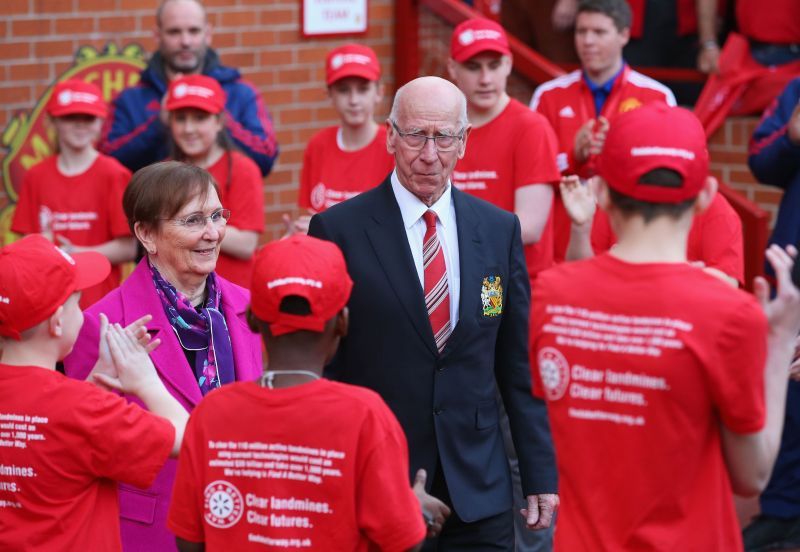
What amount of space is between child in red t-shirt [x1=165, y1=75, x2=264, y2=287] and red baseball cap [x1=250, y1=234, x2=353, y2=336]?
11.1ft

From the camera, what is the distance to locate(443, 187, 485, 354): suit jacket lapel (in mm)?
4391

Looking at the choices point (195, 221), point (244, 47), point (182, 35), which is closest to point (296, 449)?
point (195, 221)

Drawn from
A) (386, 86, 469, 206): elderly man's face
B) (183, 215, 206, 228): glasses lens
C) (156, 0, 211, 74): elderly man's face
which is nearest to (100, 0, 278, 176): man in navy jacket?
(156, 0, 211, 74): elderly man's face

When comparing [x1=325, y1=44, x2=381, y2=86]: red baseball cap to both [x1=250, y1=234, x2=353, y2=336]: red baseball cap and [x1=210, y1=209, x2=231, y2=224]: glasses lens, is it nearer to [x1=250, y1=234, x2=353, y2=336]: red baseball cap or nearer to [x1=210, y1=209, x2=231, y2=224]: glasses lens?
[x1=210, y1=209, x2=231, y2=224]: glasses lens

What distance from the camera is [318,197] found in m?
7.05

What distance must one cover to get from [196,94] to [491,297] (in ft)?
9.71

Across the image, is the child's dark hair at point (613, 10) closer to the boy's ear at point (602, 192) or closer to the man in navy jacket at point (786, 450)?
the man in navy jacket at point (786, 450)

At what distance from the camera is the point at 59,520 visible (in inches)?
149

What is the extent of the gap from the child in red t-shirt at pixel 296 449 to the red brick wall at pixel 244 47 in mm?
5295

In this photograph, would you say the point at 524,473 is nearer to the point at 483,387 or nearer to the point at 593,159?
the point at 483,387

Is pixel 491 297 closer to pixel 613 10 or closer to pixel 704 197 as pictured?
pixel 704 197

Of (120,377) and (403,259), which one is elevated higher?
(403,259)

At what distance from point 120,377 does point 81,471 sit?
39 cm

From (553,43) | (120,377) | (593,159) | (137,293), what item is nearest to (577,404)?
(120,377)
